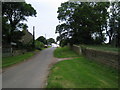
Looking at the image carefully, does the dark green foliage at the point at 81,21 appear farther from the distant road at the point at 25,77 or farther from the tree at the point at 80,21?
the distant road at the point at 25,77

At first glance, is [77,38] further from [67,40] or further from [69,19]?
[69,19]

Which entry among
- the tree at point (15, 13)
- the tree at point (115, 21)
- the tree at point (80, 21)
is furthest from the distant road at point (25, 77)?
the tree at point (115, 21)

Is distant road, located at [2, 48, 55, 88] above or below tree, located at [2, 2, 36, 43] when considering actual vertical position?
below

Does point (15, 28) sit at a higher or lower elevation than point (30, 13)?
lower

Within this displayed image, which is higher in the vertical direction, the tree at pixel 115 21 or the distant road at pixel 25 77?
the tree at pixel 115 21

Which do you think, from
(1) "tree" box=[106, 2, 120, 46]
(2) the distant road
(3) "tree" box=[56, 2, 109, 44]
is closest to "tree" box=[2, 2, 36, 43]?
(3) "tree" box=[56, 2, 109, 44]

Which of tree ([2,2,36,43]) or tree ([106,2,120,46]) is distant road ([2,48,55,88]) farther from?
tree ([106,2,120,46])

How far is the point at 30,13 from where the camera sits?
24.3 meters

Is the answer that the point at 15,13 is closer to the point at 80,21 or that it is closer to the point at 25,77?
the point at 80,21

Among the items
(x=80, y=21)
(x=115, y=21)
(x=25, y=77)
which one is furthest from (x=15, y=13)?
(x=115, y=21)

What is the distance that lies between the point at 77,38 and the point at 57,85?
1989cm

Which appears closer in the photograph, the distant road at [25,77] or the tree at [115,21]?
the distant road at [25,77]

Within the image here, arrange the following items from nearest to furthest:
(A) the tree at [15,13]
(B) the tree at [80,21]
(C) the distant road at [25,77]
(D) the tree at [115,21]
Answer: (C) the distant road at [25,77], (A) the tree at [15,13], (B) the tree at [80,21], (D) the tree at [115,21]

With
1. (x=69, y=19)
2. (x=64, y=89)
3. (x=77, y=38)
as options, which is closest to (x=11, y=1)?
(x=69, y=19)
